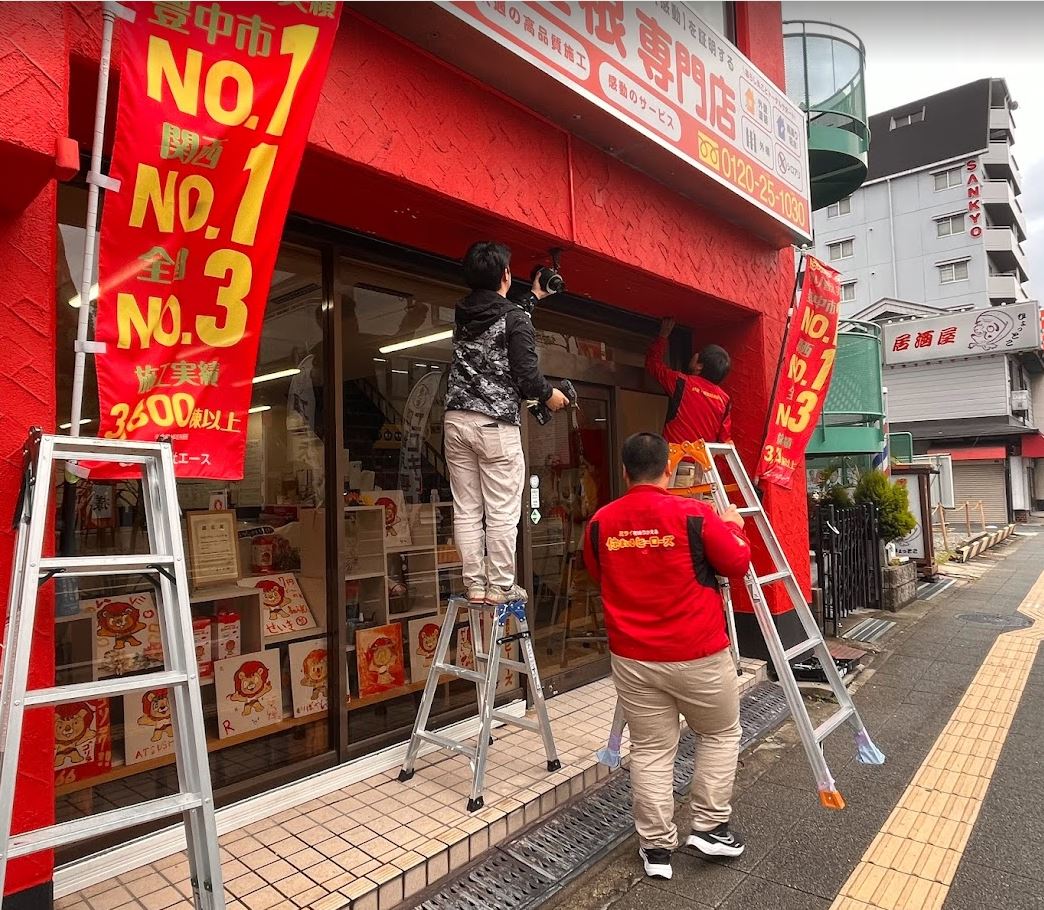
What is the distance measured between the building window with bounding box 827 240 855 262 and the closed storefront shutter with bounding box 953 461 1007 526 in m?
14.1

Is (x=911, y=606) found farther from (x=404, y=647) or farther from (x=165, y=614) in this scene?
(x=165, y=614)

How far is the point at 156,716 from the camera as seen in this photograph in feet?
11.1

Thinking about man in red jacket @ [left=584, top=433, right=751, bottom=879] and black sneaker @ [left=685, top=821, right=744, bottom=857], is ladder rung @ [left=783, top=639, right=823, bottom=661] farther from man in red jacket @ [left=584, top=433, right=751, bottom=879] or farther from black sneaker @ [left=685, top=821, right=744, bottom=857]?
black sneaker @ [left=685, top=821, right=744, bottom=857]

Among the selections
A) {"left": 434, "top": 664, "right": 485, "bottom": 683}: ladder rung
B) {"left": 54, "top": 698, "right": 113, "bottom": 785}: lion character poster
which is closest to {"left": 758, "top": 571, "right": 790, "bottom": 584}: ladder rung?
{"left": 434, "top": 664, "right": 485, "bottom": 683}: ladder rung

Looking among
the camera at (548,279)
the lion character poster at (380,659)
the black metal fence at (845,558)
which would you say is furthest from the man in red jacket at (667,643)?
the black metal fence at (845,558)

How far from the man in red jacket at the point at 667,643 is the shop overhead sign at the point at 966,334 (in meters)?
26.5

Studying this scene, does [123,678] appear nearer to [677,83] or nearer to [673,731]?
[673,731]

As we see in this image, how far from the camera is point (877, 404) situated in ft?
26.2

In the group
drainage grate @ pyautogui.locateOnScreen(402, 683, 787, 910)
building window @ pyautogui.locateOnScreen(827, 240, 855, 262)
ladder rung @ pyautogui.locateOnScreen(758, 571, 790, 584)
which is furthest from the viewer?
building window @ pyautogui.locateOnScreen(827, 240, 855, 262)

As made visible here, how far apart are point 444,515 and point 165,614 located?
2801 millimetres

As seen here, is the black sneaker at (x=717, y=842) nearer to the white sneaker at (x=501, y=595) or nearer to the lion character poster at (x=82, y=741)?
the white sneaker at (x=501, y=595)

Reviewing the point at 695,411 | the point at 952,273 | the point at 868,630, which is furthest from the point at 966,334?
the point at 695,411

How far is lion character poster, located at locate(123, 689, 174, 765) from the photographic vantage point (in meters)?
3.29

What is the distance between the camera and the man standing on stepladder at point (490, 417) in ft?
11.2
